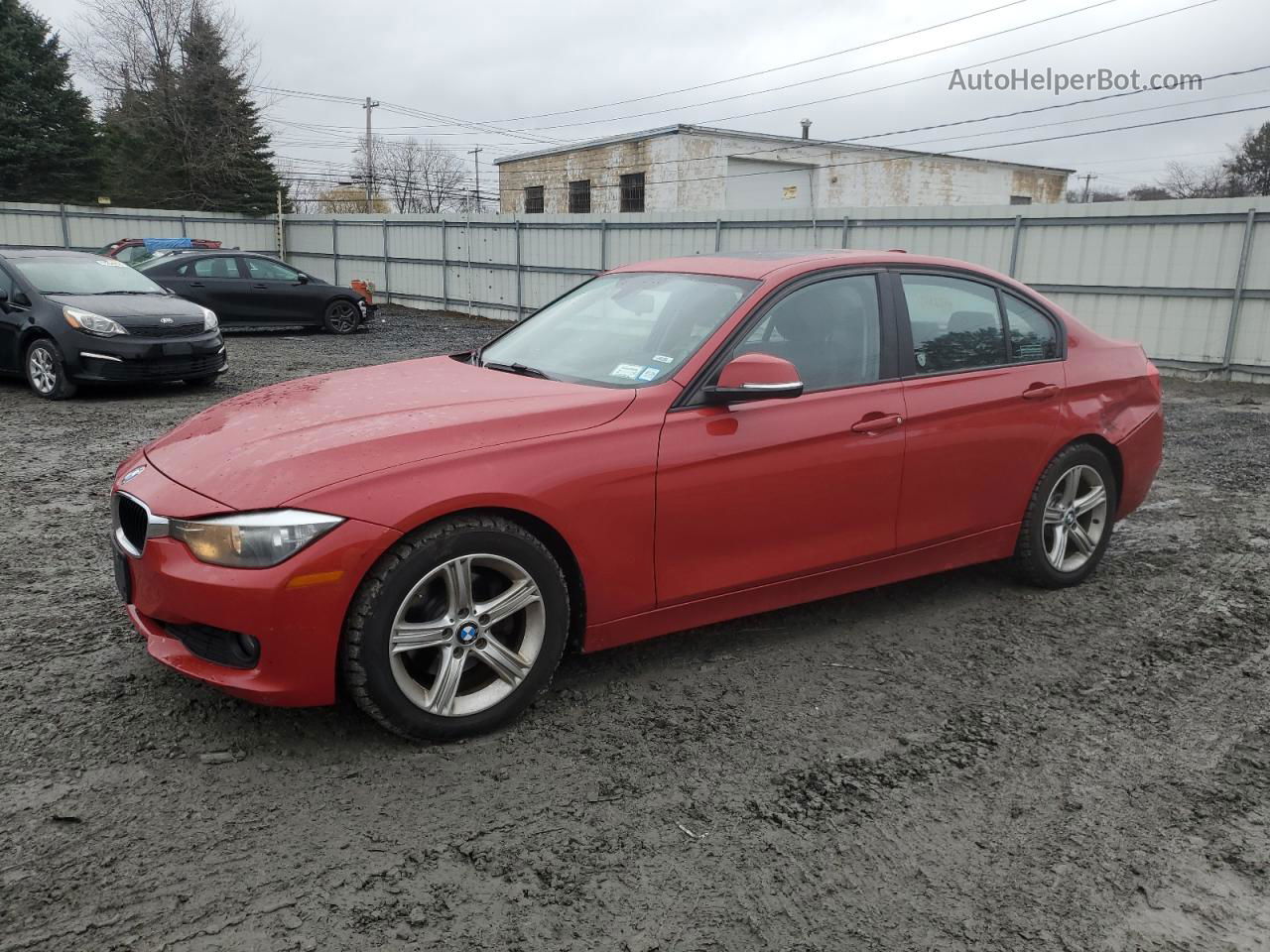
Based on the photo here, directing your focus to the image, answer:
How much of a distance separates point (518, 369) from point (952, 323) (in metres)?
1.93

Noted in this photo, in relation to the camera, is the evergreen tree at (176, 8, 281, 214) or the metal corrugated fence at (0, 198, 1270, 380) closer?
the metal corrugated fence at (0, 198, 1270, 380)

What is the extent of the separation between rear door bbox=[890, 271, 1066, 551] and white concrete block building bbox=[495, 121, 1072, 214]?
27.8 meters

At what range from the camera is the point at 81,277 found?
1031 cm

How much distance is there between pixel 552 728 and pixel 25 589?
A: 279 centimetres

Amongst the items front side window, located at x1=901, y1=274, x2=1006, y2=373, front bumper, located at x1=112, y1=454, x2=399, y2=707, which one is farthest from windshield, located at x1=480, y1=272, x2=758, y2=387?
front bumper, located at x1=112, y1=454, x2=399, y2=707

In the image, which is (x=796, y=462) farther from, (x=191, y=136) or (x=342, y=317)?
(x=191, y=136)

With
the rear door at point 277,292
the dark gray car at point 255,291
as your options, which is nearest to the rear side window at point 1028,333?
the dark gray car at point 255,291

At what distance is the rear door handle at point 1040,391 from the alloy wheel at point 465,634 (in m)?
2.56

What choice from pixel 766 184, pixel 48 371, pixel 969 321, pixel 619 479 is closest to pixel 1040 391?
pixel 969 321

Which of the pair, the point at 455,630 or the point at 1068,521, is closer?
the point at 455,630

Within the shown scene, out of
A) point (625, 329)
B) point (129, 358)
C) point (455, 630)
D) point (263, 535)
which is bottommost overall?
point (129, 358)

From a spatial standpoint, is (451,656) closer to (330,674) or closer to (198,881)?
(330,674)

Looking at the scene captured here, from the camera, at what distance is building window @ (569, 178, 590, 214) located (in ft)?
113

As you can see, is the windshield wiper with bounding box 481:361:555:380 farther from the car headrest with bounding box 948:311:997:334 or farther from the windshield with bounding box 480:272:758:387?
the car headrest with bounding box 948:311:997:334
